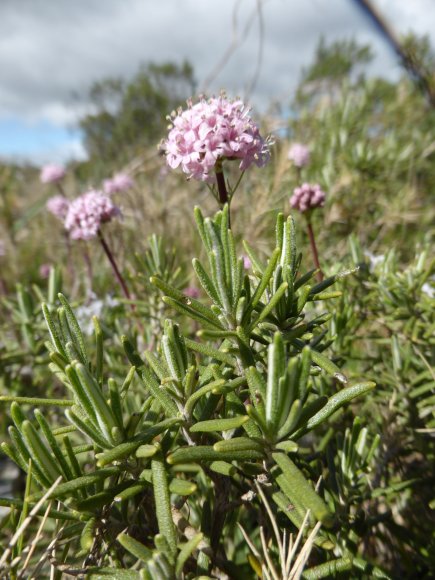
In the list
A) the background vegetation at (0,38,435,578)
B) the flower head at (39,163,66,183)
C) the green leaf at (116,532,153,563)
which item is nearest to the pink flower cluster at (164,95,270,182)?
the background vegetation at (0,38,435,578)

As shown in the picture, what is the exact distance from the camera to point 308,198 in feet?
6.89

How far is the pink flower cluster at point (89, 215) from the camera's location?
2268mm

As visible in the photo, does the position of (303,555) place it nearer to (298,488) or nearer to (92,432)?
(298,488)

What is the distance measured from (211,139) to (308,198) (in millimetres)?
864

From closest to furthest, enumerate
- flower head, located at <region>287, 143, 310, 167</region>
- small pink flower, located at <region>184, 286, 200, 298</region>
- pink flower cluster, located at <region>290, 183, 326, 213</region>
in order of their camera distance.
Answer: pink flower cluster, located at <region>290, 183, 326, 213</region>, small pink flower, located at <region>184, 286, 200, 298</region>, flower head, located at <region>287, 143, 310, 167</region>

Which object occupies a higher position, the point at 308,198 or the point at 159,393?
the point at 308,198

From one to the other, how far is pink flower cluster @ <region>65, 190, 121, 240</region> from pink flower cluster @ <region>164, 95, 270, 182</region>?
0.92 metres

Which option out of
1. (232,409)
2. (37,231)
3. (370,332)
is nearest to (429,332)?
(370,332)

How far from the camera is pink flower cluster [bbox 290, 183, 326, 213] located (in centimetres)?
209

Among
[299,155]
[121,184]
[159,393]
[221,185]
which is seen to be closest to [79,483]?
[159,393]

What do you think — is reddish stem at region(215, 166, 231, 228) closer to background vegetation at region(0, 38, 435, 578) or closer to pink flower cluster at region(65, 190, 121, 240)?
background vegetation at region(0, 38, 435, 578)

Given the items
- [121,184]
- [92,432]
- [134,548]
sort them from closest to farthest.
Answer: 1. [134,548]
2. [92,432]
3. [121,184]

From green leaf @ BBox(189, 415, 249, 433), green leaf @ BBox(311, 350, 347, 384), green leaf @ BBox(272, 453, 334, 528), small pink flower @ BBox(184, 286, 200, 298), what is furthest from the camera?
small pink flower @ BBox(184, 286, 200, 298)

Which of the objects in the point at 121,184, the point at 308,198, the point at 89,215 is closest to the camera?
the point at 308,198
